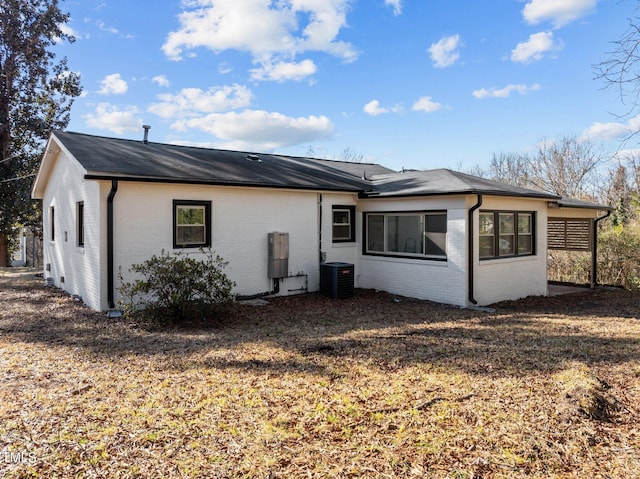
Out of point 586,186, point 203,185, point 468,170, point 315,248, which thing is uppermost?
point 468,170

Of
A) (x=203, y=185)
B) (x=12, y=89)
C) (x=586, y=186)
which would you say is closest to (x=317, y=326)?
(x=203, y=185)

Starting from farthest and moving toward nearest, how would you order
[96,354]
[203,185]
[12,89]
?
1. [12,89]
2. [203,185]
3. [96,354]

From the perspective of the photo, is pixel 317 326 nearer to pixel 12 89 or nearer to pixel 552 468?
pixel 552 468

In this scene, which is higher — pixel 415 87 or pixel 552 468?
pixel 415 87

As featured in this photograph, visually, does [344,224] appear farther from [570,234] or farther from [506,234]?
[570,234]

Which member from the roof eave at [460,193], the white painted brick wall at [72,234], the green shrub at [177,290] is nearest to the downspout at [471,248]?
the roof eave at [460,193]

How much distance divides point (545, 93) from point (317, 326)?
15.2 meters

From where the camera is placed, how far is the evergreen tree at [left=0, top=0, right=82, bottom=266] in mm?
18672

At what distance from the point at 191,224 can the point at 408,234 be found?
5466 millimetres

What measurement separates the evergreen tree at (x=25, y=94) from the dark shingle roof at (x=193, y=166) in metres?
9.61

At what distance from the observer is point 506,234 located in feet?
37.6

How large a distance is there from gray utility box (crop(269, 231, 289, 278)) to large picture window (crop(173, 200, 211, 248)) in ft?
5.17

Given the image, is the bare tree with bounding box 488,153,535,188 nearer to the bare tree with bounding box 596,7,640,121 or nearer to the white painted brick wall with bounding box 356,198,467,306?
the white painted brick wall with bounding box 356,198,467,306

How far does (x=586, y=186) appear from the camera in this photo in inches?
1050
